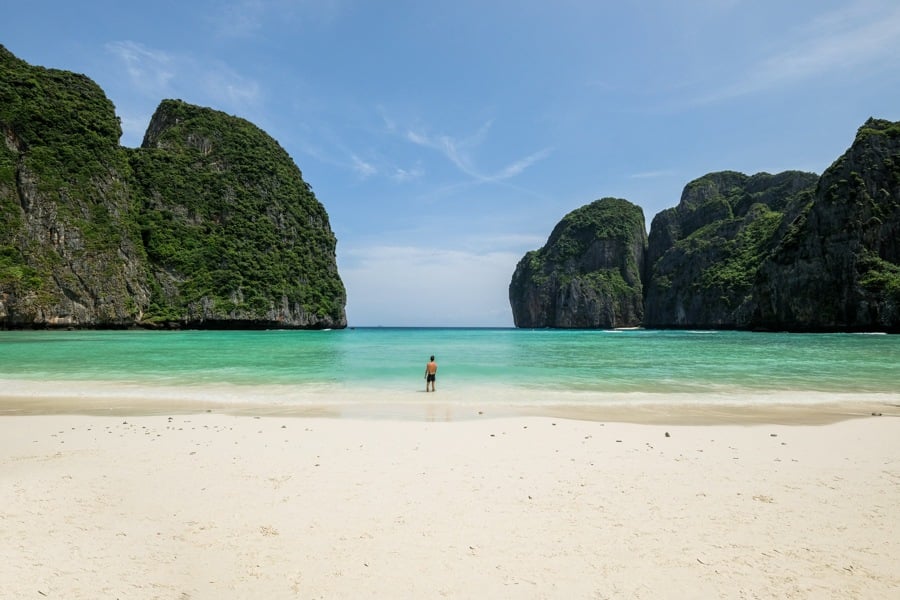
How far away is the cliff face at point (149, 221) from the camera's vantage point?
62.2m

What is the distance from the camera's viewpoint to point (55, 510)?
14.7 ft

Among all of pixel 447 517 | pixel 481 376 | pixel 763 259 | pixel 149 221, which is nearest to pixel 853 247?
pixel 763 259

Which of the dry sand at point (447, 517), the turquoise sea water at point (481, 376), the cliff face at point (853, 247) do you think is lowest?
the turquoise sea water at point (481, 376)

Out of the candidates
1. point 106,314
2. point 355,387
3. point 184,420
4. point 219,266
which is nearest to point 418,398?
point 355,387

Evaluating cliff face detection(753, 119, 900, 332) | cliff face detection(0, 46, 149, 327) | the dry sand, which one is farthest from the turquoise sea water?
cliff face detection(753, 119, 900, 332)

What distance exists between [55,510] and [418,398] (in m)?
9.30

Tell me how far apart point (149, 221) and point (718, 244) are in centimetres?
12946

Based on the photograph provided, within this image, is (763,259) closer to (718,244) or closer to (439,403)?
(718,244)

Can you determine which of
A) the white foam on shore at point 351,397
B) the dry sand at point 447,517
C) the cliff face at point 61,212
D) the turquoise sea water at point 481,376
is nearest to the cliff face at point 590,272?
the cliff face at point 61,212

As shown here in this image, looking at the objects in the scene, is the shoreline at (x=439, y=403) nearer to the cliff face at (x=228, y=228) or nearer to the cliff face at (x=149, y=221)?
the cliff face at (x=149, y=221)

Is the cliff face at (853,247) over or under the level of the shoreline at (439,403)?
over

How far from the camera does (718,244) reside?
119938 millimetres

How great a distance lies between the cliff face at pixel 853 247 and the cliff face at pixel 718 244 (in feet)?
54.3

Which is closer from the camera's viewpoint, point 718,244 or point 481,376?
point 481,376
